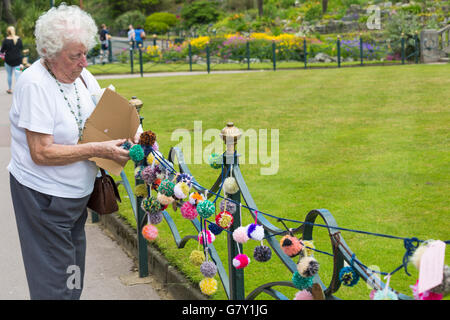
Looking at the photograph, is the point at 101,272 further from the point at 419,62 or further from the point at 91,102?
the point at 419,62

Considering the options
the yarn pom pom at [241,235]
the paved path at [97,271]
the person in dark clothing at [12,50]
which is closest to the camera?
the yarn pom pom at [241,235]

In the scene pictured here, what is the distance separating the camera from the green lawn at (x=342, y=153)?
5.19 meters

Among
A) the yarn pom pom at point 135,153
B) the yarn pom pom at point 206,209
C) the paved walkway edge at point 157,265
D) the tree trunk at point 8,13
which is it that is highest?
the tree trunk at point 8,13

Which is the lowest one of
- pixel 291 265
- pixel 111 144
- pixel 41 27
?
pixel 291 265

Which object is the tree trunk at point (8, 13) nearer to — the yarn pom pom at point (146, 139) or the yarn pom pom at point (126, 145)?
the yarn pom pom at point (146, 139)

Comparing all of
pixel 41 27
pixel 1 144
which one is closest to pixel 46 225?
pixel 41 27

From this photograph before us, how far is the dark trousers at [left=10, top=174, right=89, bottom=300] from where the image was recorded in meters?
3.26

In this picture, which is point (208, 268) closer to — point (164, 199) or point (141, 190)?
point (164, 199)

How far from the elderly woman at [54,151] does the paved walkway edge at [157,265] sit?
115 centimetres

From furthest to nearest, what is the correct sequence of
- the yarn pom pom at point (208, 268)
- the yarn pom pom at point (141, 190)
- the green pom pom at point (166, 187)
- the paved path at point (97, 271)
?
1. the paved path at point (97, 271)
2. the yarn pom pom at point (141, 190)
3. the green pom pom at point (166, 187)
4. the yarn pom pom at point (208, 268)

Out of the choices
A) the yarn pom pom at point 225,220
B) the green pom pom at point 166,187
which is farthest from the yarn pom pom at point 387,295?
the green pom pom at point 166,187

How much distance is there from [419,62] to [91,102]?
2209cm

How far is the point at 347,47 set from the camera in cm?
→ 2689

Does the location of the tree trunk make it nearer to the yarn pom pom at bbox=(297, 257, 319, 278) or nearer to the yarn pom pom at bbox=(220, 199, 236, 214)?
the yarn pom pom at bbox=(220, 199, 236, 214)
